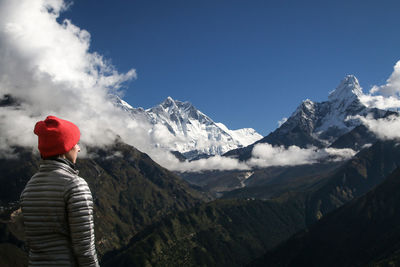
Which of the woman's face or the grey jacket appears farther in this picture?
the woman's face

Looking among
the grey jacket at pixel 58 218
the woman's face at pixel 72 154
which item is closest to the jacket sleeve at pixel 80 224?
the grey jacket at pixel 58 218

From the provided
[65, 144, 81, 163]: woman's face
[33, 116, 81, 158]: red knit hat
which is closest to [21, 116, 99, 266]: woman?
[33, 116, 81, 158]: red knit hat

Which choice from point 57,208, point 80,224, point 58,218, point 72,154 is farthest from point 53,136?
point 80,224

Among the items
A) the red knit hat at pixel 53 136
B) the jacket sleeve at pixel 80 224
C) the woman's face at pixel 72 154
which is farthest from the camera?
the woman's face at pixel 72 154

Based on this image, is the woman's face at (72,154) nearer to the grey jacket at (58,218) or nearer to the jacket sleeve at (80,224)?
the grey jacket at (58,218)

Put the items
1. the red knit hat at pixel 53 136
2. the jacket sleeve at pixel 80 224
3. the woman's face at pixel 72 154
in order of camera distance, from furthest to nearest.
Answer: the woman's face at pixel 72 154 < the red knit hat at pixel 53 136 < the jacket sleeve at pixel 80 224

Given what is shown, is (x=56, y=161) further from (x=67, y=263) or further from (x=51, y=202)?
(x=67, y=263)

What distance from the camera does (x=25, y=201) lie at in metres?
7.39

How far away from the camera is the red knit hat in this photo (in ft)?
24.3

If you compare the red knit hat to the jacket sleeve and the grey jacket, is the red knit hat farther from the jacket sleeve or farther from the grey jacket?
the jacket sleeve

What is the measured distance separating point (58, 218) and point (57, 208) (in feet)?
0.61

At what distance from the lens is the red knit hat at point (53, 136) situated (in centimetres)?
741

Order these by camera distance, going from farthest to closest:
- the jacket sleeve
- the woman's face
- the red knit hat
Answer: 1. the woman's face
2. the red knit hat
3. the jacket sleeve

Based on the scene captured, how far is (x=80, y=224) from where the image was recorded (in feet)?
22.4
